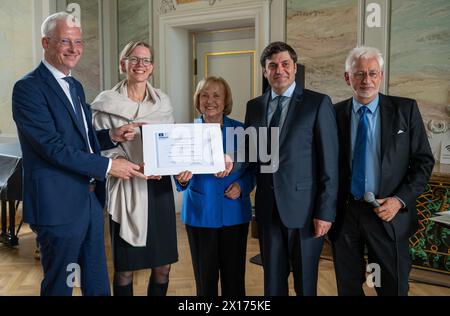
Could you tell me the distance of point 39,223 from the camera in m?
1.96

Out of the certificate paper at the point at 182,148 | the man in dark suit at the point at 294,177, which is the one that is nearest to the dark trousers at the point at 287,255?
the man in dark suit at the point at 294,177

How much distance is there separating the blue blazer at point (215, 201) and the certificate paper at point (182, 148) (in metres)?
0.17

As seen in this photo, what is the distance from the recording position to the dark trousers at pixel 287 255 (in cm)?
220

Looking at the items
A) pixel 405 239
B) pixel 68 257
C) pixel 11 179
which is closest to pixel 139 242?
pixel 68 257

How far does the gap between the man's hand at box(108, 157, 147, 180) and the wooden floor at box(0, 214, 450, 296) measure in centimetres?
149

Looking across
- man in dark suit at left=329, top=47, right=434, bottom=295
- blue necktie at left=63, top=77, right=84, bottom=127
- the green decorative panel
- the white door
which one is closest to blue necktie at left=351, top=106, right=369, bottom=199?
man in dark suit at left=329, top=47, right=434, bottom=295

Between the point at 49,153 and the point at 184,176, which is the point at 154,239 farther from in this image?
the point at 49,153

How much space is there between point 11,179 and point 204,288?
231 centimetres

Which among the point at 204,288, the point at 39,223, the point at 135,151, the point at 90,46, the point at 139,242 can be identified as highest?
the point at 90,46

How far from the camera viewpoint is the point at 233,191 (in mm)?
2393

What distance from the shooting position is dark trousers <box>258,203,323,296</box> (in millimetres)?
2203

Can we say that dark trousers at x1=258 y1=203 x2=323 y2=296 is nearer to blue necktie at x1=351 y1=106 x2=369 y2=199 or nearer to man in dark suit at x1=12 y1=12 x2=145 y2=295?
blue necktie at x1=351 y1=106 x2=369 y2=199

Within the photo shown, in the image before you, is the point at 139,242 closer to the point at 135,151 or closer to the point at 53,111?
the point at 135,151

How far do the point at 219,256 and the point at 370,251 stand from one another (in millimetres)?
775
